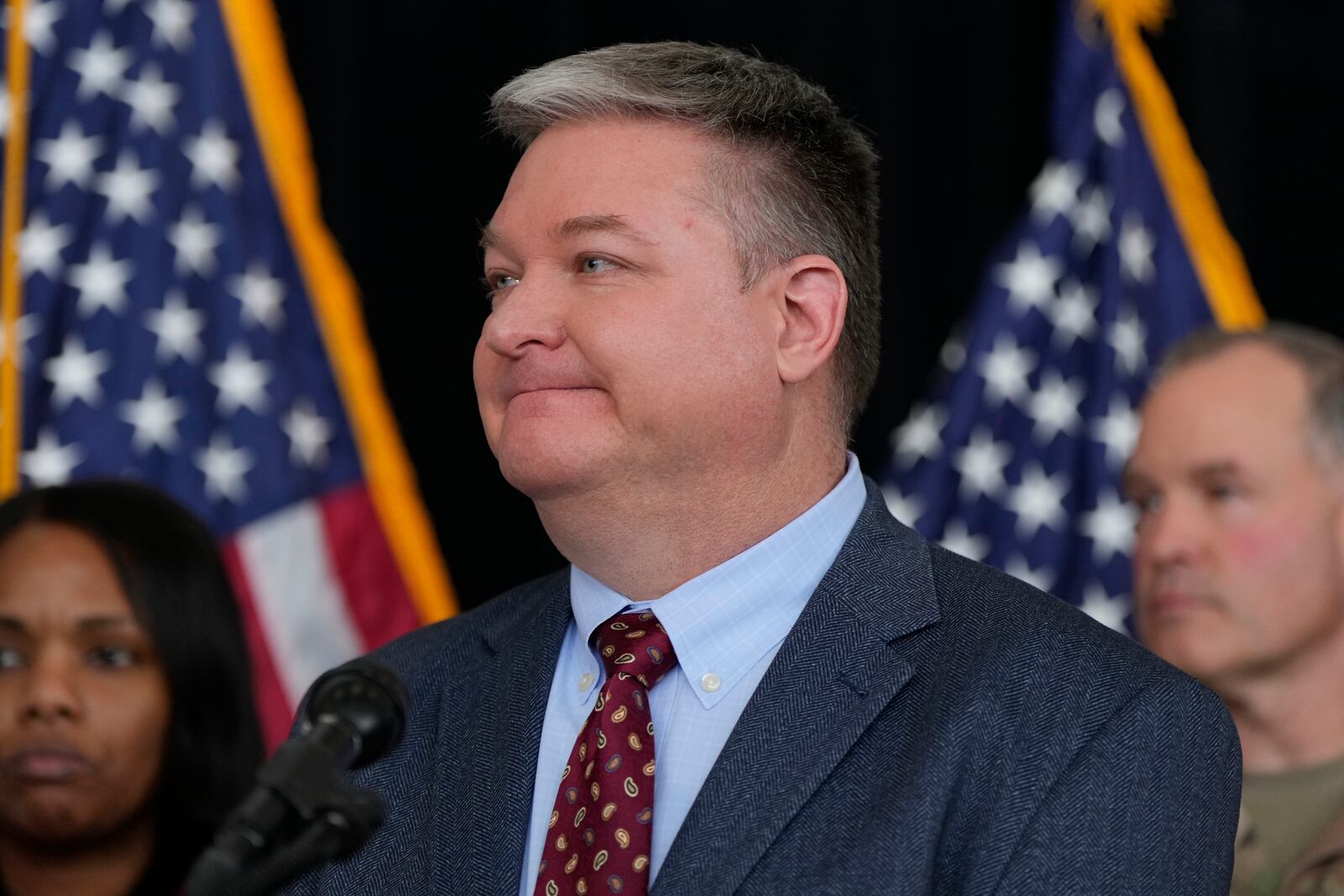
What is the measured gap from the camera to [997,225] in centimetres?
432

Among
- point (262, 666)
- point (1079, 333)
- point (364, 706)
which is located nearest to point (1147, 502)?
point (1079, 333)

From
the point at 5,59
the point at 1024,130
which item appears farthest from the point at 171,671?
the point at 1024,130

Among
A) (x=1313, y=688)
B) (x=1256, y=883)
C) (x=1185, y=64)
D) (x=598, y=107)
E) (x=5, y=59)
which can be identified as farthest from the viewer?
(x=1185, y=64)

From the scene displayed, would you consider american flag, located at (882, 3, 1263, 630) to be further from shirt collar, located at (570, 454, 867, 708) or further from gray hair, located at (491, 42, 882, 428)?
shirt collar, located at (570, 454, 867, 708)

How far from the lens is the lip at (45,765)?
110 inches

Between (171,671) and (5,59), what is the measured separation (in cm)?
141

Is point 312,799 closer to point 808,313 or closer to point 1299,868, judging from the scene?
point 808,313

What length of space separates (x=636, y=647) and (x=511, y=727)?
0.57 feet

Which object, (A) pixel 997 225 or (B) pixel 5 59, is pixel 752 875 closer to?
(B) pixel 5 59

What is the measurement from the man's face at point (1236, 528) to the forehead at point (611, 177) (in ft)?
4.66

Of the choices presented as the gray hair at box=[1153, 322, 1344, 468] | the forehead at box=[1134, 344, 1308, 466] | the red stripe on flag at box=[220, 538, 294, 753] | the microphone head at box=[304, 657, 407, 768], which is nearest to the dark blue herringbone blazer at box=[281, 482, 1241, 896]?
the microphone head at box=[304, 657, 407, 768]

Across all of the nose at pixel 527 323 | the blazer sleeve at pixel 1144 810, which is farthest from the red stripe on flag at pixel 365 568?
the blazer sleeve at pixel 1144 810

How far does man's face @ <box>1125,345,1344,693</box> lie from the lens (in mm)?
2906

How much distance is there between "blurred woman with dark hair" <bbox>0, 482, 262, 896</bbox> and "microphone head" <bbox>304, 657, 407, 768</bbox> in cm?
165
